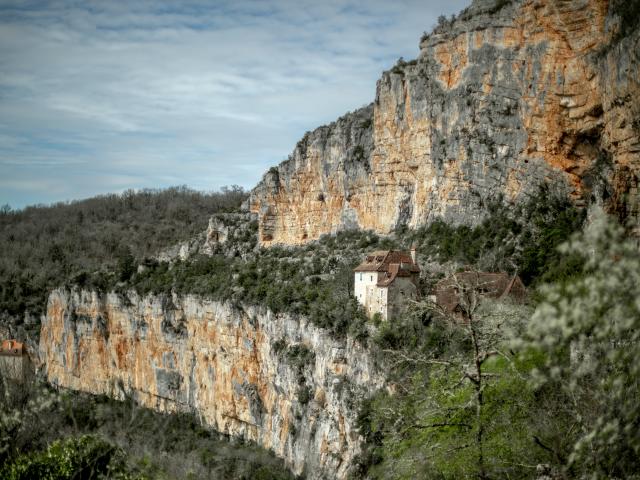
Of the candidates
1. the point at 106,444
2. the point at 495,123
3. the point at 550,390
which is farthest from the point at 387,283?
the point at 550,390

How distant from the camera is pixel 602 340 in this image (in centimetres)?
1237

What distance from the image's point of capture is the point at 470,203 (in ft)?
144

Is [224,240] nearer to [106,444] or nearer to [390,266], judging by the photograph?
[390,266]

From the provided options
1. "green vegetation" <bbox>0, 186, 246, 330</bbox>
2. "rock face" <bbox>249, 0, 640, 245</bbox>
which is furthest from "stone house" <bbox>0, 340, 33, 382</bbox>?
"rock face" <bbox>249, 0, 640, 245</bbox>

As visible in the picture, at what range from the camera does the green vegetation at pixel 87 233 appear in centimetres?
7856

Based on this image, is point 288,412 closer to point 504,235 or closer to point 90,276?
point 504,235

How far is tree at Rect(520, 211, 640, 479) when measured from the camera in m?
9.82

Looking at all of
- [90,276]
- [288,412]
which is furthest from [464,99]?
[90,276]

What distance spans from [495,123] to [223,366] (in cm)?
2180

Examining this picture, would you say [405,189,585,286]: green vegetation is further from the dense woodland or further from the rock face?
A: the rock face

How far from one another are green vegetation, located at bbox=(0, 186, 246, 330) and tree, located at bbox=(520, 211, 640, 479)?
55337mm

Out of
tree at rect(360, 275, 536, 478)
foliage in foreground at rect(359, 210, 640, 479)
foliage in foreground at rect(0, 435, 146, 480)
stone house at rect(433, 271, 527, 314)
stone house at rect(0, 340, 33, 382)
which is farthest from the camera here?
stone house at rect(0, 340, 33, 382)

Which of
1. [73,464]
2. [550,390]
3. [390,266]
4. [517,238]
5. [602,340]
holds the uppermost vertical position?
[517,238]

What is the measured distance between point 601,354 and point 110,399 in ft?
162
